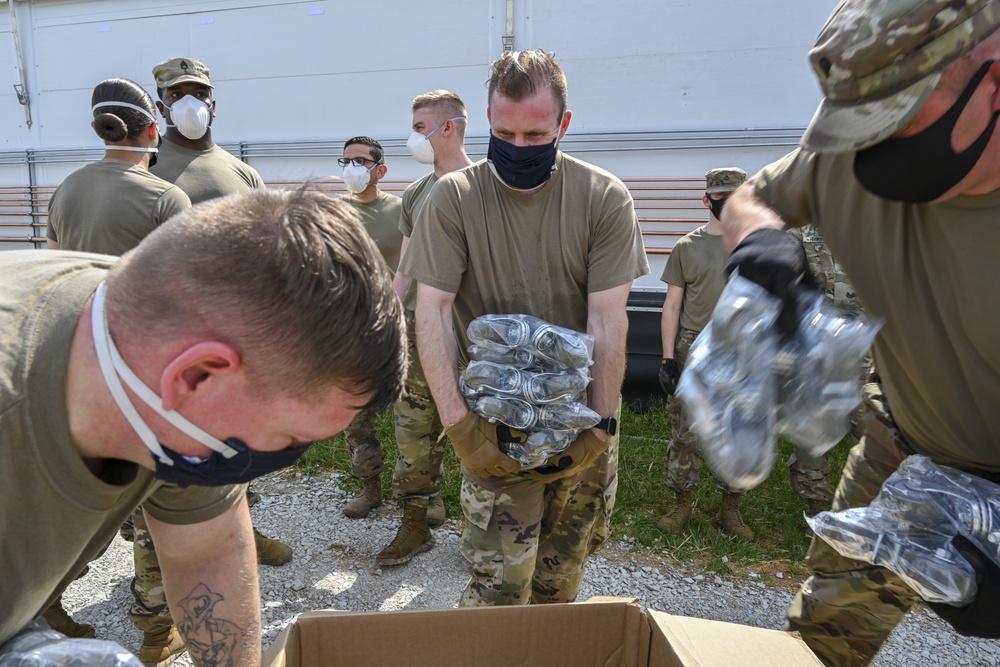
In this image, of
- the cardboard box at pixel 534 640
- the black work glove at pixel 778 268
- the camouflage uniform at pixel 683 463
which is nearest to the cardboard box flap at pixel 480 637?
the cardboard box at pixel 534 640

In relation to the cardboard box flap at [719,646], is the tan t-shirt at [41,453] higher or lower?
higher

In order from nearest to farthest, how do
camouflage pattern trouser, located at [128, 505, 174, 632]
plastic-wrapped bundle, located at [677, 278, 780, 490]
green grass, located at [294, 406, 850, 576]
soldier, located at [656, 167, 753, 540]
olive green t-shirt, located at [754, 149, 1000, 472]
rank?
plastic-wrapped bundle, located at [677, 278, 780, 490], olive green t-shirt, located at [754, 149, 1000, 472], camouflage pattern trouser, located at [128, 505, 174, 632], green grass, located at [294, 406, 850, 576], soldier, located at [656, 167, 753, 540]

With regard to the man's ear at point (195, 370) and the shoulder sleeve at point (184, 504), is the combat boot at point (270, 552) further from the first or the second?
the man's ear at point (195, 370)

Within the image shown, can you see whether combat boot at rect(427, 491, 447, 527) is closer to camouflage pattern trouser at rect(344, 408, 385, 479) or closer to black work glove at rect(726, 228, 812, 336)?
camouflage pattern trouser at rect(344, 408, 385, 479)

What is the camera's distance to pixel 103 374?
3.39 ft

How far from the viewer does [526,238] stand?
2.41 m

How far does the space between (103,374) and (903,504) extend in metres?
1.62

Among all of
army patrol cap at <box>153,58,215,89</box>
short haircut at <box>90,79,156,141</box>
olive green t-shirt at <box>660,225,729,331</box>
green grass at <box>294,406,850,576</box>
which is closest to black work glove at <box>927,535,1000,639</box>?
green grass at <box>294,406,850,576</box>

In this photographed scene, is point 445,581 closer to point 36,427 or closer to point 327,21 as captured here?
point 36,427

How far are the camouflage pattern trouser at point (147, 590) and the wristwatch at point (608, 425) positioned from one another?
1.80 metres

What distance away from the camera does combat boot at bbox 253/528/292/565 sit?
137 inches

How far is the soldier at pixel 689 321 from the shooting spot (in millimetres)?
4004

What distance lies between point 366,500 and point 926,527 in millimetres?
3217

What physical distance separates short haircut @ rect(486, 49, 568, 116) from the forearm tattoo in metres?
1.79
